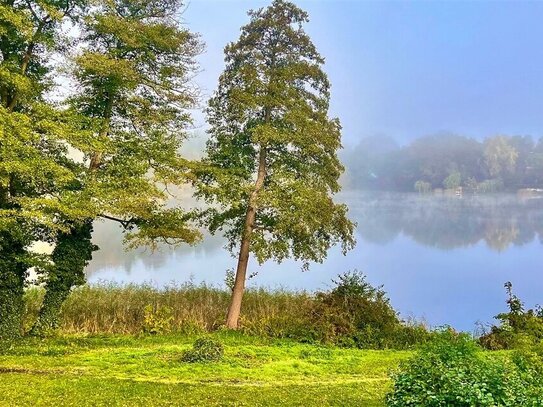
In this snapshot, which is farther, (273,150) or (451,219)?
(451,219)

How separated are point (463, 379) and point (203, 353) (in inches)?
226

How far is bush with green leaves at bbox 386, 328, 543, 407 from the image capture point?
168 inches

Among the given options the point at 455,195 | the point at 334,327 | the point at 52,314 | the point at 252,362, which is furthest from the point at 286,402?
the point at 455,195

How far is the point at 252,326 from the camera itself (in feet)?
43.3

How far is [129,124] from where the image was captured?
1305 centimetres

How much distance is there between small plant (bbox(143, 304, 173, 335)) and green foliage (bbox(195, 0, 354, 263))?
285 centimetres

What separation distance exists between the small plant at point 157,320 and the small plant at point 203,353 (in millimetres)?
3845

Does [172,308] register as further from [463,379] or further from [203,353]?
[463,379]

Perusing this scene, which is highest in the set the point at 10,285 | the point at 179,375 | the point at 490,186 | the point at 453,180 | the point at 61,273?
the point at 453,180

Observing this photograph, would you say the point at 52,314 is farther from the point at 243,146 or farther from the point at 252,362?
the point at 243,146

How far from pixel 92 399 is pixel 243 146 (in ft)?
28.7

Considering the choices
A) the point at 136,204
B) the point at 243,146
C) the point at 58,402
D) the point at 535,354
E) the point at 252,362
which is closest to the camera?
the point at 535,354

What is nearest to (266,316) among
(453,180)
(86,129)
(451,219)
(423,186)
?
(86,129)

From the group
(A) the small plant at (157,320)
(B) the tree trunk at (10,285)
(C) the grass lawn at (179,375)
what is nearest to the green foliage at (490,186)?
(C) the grass lawn at (179,375)
